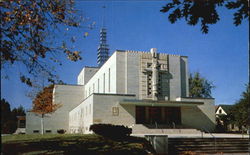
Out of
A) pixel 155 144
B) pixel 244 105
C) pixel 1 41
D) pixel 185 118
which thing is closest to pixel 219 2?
pixel 1 41

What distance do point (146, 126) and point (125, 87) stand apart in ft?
27.1

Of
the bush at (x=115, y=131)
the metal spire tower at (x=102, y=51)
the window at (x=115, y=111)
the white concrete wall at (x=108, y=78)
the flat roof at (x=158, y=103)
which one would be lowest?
the bush at (x=115, y=131)

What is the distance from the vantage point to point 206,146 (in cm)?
1788

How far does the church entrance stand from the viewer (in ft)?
112

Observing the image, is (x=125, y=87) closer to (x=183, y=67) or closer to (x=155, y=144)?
(x=183, y=67)

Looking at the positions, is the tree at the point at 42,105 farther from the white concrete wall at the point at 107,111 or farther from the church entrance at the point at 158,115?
the church entrance at the point at 158,115

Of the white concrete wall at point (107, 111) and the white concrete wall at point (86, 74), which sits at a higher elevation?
the white concrete wall at point (86, 74)

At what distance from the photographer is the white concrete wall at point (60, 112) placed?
171 ft

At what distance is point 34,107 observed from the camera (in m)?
42.8

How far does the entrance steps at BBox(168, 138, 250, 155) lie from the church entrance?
15246 mm

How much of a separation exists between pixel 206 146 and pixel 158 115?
17378 millimetres

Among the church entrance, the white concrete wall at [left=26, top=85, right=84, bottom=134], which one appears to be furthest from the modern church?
the white concrete wall at [left=26, top=85, right=84, bottom=134]

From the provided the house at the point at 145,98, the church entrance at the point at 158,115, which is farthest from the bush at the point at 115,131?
the church entrance at the point at 158,115

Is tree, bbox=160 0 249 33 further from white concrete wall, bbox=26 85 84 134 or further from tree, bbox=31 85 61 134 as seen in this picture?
white concrete wall, bbox=26 85 84 134
